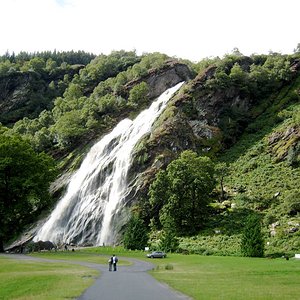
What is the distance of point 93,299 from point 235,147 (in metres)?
86.4

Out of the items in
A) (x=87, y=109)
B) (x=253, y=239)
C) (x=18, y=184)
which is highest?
(x=87, y=109)

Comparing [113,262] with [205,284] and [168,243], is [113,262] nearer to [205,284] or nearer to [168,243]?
[205,284]

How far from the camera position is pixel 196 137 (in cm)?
10044

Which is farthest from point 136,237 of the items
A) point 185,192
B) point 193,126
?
point 193,126

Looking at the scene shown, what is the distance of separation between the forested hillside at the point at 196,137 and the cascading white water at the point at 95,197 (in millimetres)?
3030

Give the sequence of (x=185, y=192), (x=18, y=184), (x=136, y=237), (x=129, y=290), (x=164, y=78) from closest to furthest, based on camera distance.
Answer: (x=129, y=290)
(x=136, y=237)
(x=18, y=184)
(x=185, y=192)
(x=164, y=78)

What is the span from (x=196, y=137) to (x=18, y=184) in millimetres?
44814

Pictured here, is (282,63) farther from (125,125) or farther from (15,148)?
(15,148)

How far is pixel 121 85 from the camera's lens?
13375 cm

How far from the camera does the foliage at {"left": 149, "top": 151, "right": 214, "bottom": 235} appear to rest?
7238cm

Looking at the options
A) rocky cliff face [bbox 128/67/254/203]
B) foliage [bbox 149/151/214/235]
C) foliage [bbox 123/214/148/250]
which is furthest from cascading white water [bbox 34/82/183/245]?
foliage [bbox 123/214/148/250]

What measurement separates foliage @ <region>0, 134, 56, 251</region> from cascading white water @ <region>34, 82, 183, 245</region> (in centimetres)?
781

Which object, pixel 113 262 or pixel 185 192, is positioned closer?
pixel 113 262

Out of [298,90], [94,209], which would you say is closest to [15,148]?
[94,209]
